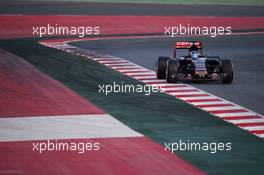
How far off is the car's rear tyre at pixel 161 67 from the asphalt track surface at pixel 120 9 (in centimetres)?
3346

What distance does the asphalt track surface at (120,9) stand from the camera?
6519 cm

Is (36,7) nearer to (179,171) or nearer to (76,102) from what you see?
(76,102)

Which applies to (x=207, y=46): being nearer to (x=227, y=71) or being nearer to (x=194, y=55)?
(x=194, y=55)

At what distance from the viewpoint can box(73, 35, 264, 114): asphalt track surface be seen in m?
27.6

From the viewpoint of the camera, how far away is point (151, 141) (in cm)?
2020

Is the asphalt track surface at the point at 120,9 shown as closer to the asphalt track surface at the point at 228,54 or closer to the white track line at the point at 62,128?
the asphalt track surface at the point at 228,54

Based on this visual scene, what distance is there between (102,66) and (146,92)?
7.43 metres

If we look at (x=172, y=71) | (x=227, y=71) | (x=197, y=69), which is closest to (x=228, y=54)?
(x=227, y=71)

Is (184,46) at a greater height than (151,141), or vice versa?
(184,46)

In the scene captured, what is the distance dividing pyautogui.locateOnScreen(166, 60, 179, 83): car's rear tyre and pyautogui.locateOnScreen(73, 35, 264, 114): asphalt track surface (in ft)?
2.68

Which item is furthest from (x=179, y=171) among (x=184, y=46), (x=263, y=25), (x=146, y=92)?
(x=263, y=25)

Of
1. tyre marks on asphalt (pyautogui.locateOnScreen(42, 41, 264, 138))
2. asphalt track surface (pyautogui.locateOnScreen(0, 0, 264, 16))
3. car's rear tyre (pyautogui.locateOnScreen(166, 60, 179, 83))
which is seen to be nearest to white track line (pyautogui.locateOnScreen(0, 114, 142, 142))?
tyre marks on asphalt (pyautogui.locateOnScreen(42, 41, 264, 138))

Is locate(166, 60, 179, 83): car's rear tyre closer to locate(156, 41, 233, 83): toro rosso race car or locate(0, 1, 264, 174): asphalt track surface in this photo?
locate(156, 41, 233, 83): toro rosso race car

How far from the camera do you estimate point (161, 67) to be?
101 ft
